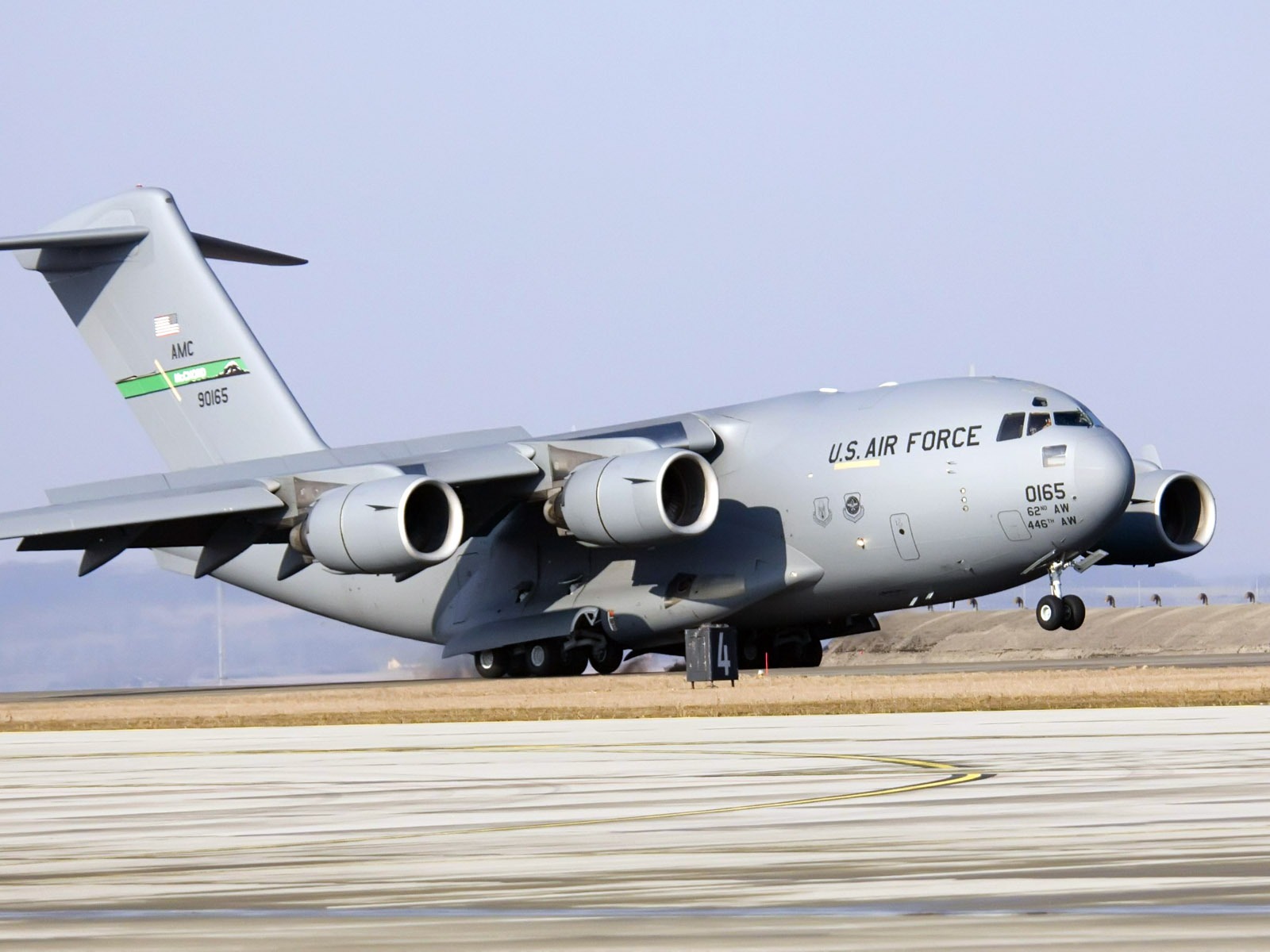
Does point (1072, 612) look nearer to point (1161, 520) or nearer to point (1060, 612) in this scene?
point (1060, 612)

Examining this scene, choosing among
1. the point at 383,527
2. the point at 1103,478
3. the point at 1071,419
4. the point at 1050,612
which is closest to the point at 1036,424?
the point at 1071,419

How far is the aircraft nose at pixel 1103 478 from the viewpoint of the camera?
2622cm

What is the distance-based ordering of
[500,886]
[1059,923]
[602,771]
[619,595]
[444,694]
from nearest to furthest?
[1059,923] < [500,886] < [602,771] < [444,694] < [619,595]

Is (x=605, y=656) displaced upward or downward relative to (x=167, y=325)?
downward

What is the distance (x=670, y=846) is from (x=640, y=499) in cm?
2004

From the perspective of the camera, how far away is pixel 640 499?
27141 mm

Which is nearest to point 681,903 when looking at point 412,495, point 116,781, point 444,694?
point 116,781

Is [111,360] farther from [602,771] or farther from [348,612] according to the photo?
[602,771]

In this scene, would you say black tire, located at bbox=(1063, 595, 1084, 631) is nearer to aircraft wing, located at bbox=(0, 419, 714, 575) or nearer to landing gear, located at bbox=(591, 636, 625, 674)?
aircraft wing, located at bbox=(0, 419, 714, 575)

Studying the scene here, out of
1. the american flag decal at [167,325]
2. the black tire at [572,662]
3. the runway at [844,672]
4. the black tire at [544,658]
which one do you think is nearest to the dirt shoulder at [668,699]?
the runway at [844,672]

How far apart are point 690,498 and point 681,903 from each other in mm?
22677

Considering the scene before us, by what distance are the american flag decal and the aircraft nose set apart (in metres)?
15.5

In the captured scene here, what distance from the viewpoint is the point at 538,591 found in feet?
100.0

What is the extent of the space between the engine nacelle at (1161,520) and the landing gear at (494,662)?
8899mm
